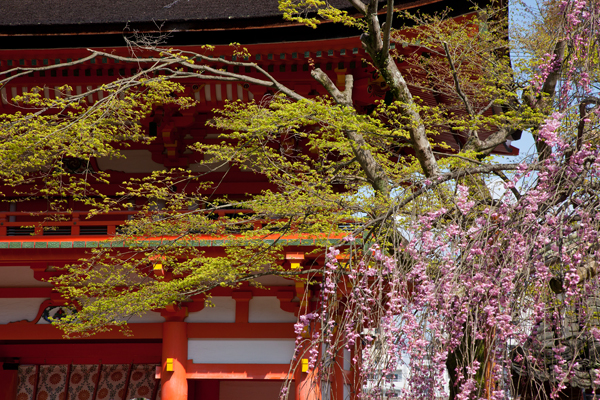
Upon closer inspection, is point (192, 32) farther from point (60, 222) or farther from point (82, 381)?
point (82, 381)

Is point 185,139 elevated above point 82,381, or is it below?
above

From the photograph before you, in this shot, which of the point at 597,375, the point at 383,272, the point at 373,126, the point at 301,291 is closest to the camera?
the point at 597,375

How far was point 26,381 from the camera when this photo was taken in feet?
29.7

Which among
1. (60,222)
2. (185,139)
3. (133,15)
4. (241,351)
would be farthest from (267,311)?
(133,15)

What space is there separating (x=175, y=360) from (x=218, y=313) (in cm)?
76

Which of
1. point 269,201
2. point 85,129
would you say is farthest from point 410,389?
point 85,129

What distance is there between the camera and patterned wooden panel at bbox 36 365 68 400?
29.6 ft

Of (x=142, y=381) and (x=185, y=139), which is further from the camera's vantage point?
(x=142, y=381)

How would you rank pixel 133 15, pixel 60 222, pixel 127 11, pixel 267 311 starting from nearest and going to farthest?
1. pixel 60 222
2. pixel 267 311
3. pixel 133 15
4. pixel 127 11

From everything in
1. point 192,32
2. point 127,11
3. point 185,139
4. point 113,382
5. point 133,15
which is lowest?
point 113,382

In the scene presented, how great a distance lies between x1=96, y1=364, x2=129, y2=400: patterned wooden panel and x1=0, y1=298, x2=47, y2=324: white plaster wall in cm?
191

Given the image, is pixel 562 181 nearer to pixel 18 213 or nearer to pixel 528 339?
pixel 528 339

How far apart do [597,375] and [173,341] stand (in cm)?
553

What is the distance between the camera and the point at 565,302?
2963mm
